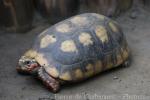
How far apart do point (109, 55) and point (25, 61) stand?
0.83 meters

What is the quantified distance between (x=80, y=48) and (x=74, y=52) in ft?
0.26

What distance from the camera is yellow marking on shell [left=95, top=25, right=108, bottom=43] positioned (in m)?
4.08

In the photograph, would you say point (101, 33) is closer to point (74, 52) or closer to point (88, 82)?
point (74, 52)

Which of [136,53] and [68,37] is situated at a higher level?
[68,37]

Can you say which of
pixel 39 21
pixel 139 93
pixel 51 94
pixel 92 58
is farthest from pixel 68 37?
pixel 39 21

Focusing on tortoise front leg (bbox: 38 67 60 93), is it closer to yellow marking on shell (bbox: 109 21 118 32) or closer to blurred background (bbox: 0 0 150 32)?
yellow marking on shell (bbox: 109 21 118 32)

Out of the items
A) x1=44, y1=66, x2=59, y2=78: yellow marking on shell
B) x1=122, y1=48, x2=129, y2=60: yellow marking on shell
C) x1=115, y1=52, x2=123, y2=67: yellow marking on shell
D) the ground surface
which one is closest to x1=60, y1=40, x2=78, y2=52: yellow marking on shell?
x1=44, y1=66, x2=59, y2=78: yellow marking on shell

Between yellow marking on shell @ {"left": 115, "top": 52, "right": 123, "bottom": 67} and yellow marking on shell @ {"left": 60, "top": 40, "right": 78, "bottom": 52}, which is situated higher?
yellow marking on shell @ {"left": 60, "top": 40, "right": 78, "bottom": 52}

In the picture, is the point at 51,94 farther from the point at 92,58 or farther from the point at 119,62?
the point at 119,62

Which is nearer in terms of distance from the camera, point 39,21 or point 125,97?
point 125,97

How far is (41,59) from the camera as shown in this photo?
3.86m

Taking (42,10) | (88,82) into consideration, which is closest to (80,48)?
(88,82)

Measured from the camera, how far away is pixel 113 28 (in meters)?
4.25

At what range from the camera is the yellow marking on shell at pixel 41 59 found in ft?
12.6
